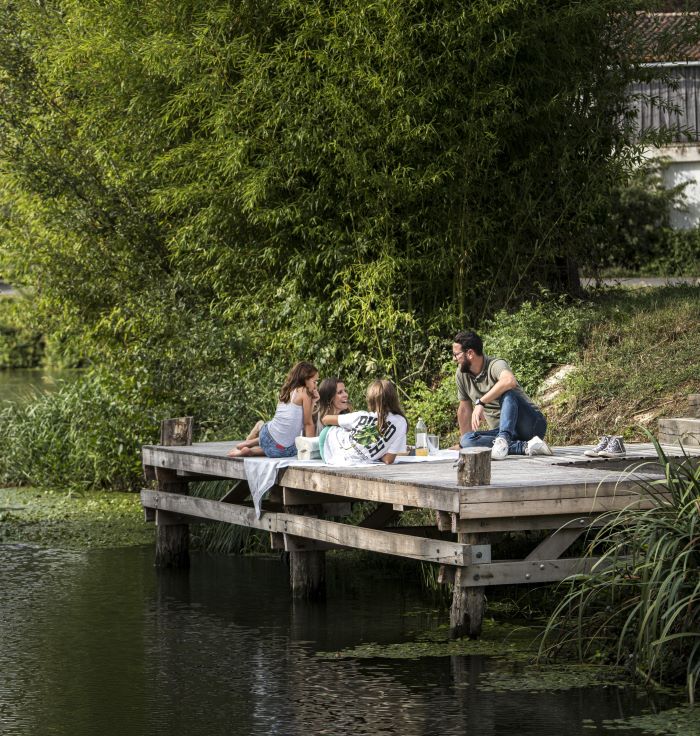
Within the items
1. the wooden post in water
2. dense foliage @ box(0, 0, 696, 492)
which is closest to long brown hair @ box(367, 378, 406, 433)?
the wooden post in water

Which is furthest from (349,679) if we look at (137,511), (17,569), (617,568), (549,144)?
(549,144)

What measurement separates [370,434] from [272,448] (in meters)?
1.01

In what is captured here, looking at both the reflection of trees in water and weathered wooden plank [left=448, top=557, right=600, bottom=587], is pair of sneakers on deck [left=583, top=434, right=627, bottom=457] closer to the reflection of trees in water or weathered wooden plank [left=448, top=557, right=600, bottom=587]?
weathered wooden plank [left=448, top=557, right=600, bottom=587]

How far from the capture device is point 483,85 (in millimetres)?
15055

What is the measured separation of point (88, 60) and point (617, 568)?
434 inches

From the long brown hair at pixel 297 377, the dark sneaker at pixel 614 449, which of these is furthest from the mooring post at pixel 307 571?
the dark sneaker at pixel 614 449

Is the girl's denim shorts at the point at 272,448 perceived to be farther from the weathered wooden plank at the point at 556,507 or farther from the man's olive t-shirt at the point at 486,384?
the weathered wooden plank at the point at 556,507

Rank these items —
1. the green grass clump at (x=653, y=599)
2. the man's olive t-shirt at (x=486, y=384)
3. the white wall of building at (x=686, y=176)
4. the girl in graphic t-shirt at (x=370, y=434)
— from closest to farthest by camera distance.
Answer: the green grass clump at (x=653, y=599)
the girl in graphic t-shirt at (x=370, y=434)
the man's olive t-shirt at (x=486, y=384)
the white wall of building at (x=686, y=176)

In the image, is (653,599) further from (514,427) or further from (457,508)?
(514,427)

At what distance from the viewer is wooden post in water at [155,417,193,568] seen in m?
12.3

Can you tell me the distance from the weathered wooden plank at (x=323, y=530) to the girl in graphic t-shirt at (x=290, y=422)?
0.46m

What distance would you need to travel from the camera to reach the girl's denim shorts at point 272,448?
10.9 m

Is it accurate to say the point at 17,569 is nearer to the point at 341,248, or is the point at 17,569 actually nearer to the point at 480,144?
the point at 341,248

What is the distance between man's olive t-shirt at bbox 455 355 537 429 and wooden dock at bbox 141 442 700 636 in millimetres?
622
